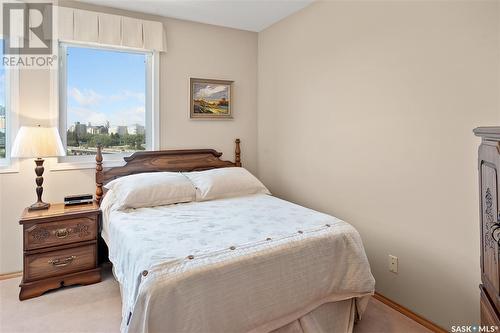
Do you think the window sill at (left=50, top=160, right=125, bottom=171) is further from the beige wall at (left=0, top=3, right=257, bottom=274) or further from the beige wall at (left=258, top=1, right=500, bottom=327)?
the beige wall at (left=258, top=1, right=500, bottom=327)

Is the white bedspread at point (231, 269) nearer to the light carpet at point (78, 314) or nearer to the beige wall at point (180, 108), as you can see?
the light carpet at point (78, 314)

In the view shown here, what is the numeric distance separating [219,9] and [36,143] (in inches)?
83.8

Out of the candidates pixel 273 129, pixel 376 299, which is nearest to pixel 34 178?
pixel 273 129

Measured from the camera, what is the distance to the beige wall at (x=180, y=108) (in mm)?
2801

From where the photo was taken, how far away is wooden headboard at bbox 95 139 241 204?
3039 millimetres

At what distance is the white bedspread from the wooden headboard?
86cm

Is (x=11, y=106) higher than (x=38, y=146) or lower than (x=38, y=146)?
higher

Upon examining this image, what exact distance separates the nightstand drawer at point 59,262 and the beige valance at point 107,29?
1945mm

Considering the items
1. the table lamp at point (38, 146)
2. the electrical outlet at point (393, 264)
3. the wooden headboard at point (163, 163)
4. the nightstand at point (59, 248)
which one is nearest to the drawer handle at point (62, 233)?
the nightstand at point (59, 248)

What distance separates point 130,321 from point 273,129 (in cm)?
270

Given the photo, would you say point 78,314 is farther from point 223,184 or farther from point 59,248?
point 223,184
